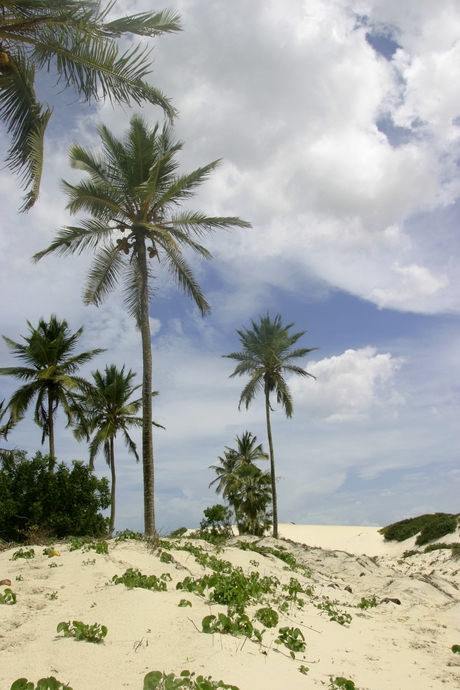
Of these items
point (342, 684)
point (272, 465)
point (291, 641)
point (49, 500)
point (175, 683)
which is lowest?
point (342, 684)

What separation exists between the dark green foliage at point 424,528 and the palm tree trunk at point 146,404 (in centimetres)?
1909

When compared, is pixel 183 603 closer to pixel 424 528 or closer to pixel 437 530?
pixel 437 530

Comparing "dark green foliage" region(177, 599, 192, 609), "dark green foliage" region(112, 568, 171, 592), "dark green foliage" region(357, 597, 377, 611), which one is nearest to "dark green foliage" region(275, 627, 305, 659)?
"dark green foliage" region(177, 599, 192, 609)

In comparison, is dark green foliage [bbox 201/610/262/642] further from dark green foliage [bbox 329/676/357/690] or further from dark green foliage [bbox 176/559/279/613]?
dark green foliage [bbox 329/676/357/690]

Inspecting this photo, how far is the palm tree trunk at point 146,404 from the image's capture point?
37.9 ft

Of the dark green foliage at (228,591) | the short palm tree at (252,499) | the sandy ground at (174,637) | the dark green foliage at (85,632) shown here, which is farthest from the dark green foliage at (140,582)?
the short palm tree at (252,499)

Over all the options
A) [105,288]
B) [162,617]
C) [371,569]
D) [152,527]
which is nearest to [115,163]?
[105,288]

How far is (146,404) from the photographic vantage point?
12391mm

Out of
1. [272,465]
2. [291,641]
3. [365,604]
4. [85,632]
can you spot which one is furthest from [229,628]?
[272,465]

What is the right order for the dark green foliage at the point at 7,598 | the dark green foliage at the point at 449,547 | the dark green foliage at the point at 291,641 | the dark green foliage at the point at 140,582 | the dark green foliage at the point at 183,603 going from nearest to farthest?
1. the dark green foliage at the point at 291,641
2. the dark green foliage at the point at 7,598
3. the dark green foliage at the point at 183,603
4. the dark green foliage at the point at 140,582
5. the dark green foliage at the point at 449,547

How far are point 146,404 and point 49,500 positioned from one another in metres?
5.16

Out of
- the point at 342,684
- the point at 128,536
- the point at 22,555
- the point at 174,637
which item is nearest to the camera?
the point at 342,684

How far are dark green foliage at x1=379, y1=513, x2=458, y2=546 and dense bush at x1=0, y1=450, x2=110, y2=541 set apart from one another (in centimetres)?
1817

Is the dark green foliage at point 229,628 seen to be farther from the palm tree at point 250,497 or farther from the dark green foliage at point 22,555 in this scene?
the palm tree at point 250,497
